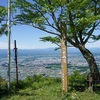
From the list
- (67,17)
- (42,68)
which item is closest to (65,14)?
(67,17)

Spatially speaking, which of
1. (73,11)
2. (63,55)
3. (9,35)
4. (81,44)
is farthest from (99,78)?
(9,35)

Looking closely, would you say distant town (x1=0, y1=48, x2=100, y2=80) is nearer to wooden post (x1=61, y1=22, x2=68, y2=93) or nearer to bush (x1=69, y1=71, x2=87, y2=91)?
bush (x1=69, y1=71, x2=87, y2=91)

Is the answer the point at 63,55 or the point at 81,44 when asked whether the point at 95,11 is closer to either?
the point at 81,44

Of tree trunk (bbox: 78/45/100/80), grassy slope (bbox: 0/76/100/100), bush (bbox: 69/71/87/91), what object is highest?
tree trunk (bbox: 78/45/100/80)

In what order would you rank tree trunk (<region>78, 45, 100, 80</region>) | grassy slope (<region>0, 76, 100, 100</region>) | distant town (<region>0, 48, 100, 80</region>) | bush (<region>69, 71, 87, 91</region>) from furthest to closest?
1. distant town (<region>0, 48, 100, 80</region>)
2. tree trunk (<region>78, 45, 100, 80</region>)
3. bush (<region>69, 71, 87, 91</region>)
4. grassy slope (<region>0, 76, 100, 100</region>)

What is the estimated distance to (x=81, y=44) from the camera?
62.3 ft

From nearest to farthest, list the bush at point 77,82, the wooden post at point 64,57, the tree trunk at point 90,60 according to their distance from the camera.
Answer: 1. the wooden post at point 64,57
2. the bush at point 77,82
3. the tree trunk at point 90,60

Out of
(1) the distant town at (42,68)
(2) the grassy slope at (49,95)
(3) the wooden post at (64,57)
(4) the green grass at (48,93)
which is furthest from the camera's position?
(1) the distant town at (42,68)

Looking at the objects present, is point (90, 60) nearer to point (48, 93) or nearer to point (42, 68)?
point (48, 93)

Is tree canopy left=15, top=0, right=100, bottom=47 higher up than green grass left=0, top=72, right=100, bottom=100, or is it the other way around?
tree canopy left=15, top=0, right=100, bottom=47

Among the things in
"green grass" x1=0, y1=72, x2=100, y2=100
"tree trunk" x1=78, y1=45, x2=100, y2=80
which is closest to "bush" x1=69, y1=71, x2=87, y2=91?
"green grass" x1=0, y1=72, x2=100, y2=100

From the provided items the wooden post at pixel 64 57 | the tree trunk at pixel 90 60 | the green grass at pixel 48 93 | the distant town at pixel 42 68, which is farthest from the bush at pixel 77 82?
the distant town at pixel 42 68

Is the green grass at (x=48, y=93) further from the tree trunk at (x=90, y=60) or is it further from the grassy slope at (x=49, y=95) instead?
the tree trunk at (x=90, y=60)

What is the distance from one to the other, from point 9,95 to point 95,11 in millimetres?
7495
